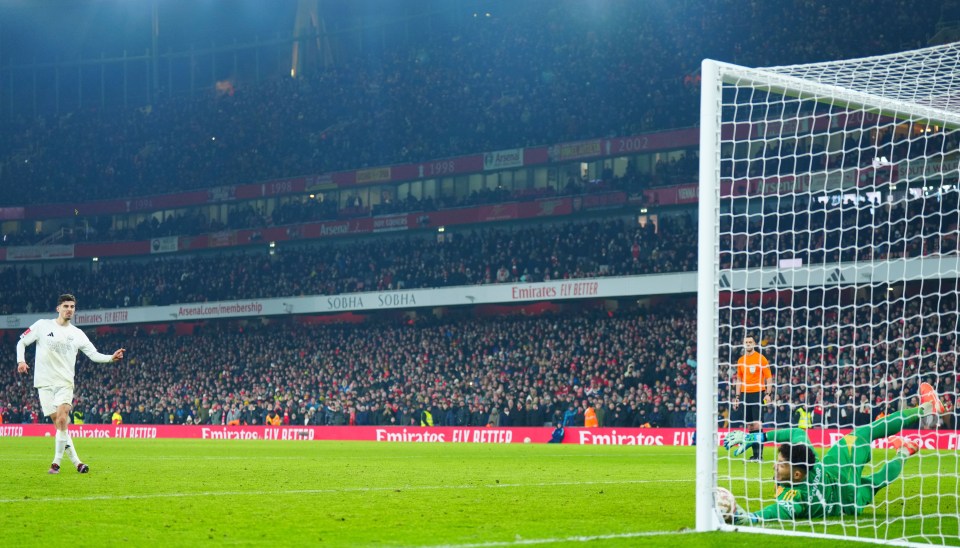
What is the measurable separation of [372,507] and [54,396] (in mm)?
5011

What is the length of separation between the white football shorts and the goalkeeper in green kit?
761 cm

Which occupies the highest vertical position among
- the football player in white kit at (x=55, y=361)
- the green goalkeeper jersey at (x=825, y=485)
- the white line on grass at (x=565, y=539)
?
the football player in white kit at (x=55, y=361)

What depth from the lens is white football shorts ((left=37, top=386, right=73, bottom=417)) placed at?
12.3 meters

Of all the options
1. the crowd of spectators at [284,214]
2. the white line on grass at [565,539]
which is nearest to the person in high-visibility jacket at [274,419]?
the crowd of spectators at [284,214]

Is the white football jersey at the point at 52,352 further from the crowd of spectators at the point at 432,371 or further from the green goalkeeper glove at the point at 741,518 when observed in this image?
the crowd of spectators at the point at 432,371

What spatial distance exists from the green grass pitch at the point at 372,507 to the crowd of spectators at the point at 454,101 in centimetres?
2893

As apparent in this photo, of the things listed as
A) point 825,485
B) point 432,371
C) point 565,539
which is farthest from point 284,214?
point 565,539

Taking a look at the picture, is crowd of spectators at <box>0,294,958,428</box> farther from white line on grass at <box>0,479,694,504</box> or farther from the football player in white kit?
the football player in white kit

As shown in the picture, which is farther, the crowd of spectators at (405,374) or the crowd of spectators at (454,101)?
the crowd of spectators at (454,101)

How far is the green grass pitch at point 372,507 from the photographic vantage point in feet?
23.0

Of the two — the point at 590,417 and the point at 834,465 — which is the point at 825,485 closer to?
the point at 834,465

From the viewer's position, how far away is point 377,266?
4847 centimetres

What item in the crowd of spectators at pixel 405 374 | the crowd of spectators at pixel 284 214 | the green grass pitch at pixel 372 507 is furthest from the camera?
the crowd of spectators at pixel 284 214

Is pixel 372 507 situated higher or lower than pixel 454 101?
lower
